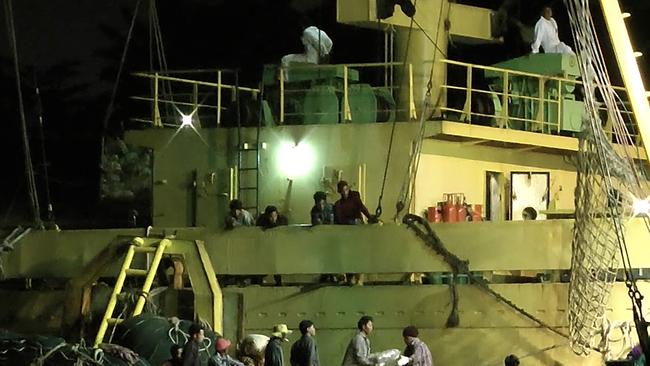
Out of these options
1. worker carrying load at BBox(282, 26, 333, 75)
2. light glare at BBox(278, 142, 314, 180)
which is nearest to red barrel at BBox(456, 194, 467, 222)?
light glare at BBox(278, 142, 314, 180)

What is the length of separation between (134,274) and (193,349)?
3067 millimetres

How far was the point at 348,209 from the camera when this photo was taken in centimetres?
1833

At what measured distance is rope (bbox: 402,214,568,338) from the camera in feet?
56.3

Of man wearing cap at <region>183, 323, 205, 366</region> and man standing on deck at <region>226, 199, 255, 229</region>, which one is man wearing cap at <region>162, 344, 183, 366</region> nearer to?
man wearing cap at <region>183, 323, 205, 366</region>

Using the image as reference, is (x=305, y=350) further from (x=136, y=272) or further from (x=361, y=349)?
(x=136, y=272)

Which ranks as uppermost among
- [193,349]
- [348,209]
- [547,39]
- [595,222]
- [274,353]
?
[547,39]

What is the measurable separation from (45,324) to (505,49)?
1786cm

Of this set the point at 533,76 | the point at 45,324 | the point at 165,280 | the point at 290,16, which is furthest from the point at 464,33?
the point at 290,16

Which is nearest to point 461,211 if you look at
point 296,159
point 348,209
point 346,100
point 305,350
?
point 348,209

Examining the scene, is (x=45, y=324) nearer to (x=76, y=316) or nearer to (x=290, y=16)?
(x=76, y=316)

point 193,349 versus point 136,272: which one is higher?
point 136,272

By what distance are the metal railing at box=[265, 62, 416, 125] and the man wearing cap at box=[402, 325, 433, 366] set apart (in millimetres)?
4478

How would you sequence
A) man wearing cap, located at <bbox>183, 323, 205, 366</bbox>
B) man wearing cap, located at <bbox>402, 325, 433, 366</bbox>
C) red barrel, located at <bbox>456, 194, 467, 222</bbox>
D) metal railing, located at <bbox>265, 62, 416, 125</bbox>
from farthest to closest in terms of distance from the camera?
metal railing, located at <bbox>265, 62, 416, 125</bbox>
red barrel, located at <bbox>456, 194, 467, 222</bbox>
man wearing cap, located at <bbox>402, 325, 433, 366</bbox>
man wearing cap, located at <bbox>183, 323, 205, 366</bbox>

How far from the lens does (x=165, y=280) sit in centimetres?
1853
